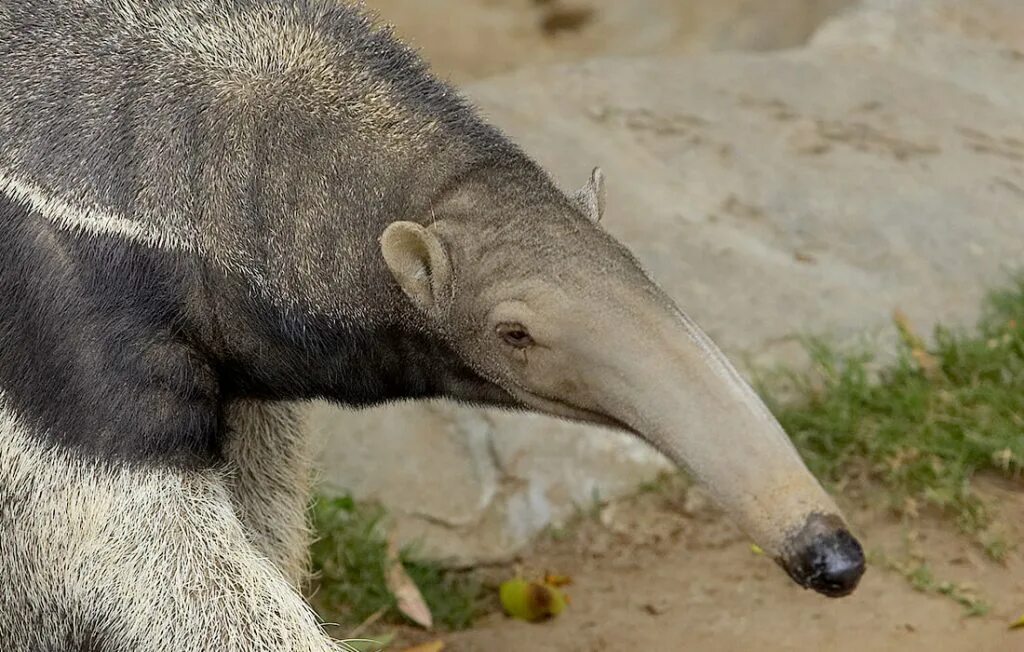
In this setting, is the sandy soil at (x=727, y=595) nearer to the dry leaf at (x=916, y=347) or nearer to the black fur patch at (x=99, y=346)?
the dry leaf at (x=916, y=347)

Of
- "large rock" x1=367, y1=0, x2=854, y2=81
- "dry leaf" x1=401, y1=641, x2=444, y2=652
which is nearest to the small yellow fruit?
"dry leaf" x1=401, y1=641, x2=444, y2=652

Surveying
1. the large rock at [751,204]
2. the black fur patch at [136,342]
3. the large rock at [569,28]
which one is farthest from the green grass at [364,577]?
the large rock at [569,28]

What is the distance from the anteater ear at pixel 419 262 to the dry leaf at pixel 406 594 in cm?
228

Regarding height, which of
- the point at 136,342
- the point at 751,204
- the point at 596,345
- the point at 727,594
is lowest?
the point at 727,594

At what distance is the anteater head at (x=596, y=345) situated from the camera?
9.34 ft

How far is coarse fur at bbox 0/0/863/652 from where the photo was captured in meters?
3.32

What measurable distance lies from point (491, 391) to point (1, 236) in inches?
45.6

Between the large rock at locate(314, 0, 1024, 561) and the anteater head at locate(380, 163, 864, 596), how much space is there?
2447 mm

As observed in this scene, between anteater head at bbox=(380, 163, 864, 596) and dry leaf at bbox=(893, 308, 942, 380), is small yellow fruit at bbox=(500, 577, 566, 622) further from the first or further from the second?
anteater head at bbox=(380, 163, 864, 596)

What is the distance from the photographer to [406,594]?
5469 millimetres

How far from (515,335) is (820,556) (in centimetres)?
82

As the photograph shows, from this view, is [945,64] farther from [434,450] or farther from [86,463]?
[86,463]

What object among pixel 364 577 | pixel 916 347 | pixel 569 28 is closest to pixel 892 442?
pixel 916 347

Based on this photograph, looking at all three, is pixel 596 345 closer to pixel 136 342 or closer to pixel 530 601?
pixel 136 342
